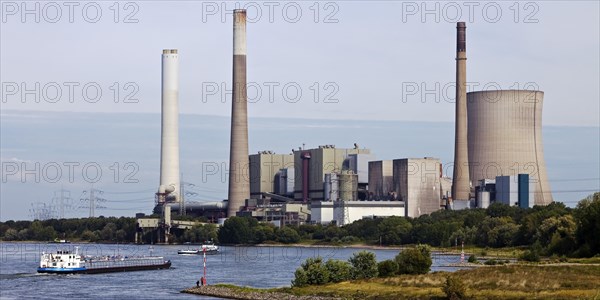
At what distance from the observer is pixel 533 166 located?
150 meters

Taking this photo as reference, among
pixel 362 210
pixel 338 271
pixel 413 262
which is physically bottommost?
pixel 338 271

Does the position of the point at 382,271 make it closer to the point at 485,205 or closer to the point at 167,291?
the point at 167,291

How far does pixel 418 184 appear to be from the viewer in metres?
171

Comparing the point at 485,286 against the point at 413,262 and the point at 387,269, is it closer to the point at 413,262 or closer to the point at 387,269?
the point at 387,269

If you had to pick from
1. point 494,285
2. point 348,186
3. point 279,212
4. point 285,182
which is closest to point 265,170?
point 285,182

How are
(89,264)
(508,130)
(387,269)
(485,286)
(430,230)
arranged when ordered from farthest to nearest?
(508,130) → (430,230) → (89,264) → (387,269) → (485,286)

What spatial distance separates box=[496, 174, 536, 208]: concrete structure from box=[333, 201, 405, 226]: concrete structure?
17.2m

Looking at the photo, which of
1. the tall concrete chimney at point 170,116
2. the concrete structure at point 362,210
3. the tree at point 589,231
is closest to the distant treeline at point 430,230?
the tree at point 589,231

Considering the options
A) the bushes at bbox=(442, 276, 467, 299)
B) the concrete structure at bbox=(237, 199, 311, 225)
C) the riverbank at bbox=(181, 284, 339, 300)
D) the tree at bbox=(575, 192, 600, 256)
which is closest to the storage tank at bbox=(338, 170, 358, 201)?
the concrete structure at bbox=(237, 199, 311, 225)

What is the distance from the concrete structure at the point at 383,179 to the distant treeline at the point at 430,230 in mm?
14191

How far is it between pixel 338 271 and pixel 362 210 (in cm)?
11059

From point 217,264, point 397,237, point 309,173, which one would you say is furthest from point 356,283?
point 309,173

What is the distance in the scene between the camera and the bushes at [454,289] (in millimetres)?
54297

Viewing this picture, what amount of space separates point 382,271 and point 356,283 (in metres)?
2.85
